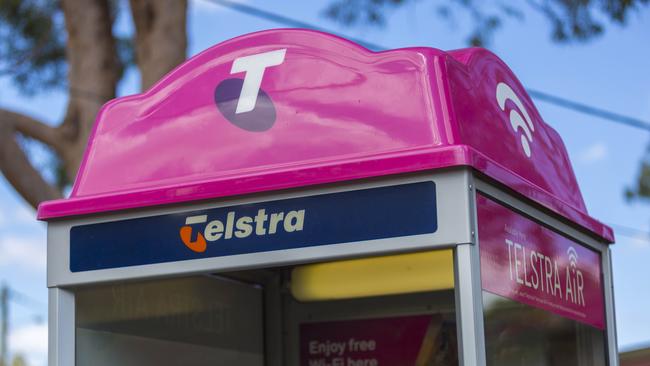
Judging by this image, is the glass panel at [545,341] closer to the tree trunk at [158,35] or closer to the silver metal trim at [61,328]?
the silver metal trim at [61,328]

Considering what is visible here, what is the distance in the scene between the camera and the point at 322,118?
3.24 metres

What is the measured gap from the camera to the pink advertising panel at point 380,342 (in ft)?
14.9

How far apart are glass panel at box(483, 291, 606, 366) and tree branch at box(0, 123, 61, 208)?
233 inches

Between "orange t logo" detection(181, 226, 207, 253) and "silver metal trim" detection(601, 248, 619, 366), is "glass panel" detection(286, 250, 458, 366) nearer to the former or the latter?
"silver metal trim" detection(601, 248, 619, 366)

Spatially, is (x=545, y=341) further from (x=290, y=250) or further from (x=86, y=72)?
(x=86, y=72)

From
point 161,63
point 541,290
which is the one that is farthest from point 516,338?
point 161,63

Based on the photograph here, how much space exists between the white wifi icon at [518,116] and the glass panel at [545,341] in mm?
553

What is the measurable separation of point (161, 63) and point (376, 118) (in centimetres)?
575

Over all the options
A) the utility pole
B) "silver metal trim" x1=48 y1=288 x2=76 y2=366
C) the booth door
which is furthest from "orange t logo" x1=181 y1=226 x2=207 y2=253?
the utility pole

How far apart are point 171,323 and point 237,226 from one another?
110 centimetres

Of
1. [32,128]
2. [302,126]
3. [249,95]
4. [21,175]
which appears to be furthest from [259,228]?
[32,128]

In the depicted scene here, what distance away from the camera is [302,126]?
3.26m

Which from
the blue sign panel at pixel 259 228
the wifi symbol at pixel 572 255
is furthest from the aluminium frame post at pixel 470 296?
the wifi symbol at pixel 572 255

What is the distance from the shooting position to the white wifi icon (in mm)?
3548
